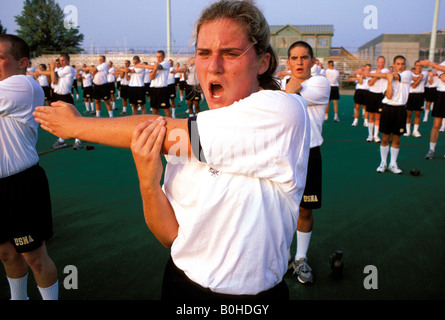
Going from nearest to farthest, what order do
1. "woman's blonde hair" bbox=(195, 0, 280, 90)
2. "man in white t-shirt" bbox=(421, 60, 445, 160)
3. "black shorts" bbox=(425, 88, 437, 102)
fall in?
"woman's blonde hair" bbox=(195, 0, 280, 90) → "man in white t-shirt" bbox=(421, 60, 445, 160) → "black shorts" bbox=(425, 88, 437, 102)

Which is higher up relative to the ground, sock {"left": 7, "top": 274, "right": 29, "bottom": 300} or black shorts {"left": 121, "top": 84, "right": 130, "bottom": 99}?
black shorts {"left": 121, "top": 84, "right": 130, "bottom": 99}

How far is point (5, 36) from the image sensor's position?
2.67m

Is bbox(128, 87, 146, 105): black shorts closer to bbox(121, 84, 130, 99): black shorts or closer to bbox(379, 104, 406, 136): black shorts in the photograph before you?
bbox(121, 84, 130, 99): black shorts

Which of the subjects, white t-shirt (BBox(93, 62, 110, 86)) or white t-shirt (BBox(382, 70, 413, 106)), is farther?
white t-shirt (BBox(93, 62, 110, 86))

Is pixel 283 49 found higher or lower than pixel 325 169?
higher

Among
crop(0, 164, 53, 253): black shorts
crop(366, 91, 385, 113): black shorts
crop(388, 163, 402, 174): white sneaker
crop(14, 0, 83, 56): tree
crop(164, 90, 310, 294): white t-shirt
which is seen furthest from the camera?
crop(14, 0, 83, 56): tree

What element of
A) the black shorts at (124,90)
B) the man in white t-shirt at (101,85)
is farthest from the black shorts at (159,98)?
the black shorts at (124,90)

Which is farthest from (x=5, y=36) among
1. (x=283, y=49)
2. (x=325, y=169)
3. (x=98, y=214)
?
(x=283, y=49)

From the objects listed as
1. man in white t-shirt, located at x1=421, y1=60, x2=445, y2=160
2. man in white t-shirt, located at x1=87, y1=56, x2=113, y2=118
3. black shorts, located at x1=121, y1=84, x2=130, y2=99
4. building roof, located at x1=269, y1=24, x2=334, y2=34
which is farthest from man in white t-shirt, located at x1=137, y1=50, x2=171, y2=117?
building roof, located at x1=269, y1=24, x2=334, y2=34

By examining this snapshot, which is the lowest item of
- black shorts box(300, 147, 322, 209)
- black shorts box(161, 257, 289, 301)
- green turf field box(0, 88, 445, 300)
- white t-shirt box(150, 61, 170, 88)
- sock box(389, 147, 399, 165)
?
green turf field box(0, 88, 445, 300)

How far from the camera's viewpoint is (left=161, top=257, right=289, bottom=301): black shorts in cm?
118

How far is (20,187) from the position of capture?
2.47 metres
